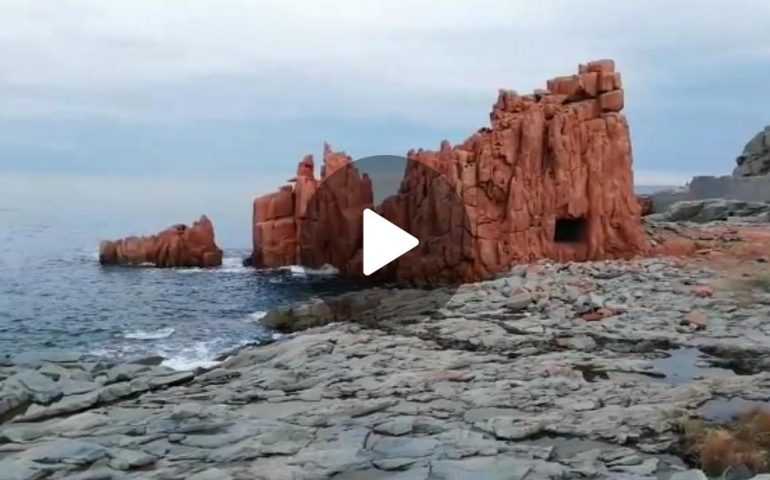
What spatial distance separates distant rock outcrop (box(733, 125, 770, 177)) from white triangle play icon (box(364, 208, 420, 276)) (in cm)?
4633

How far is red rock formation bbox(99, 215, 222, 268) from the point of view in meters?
62.7

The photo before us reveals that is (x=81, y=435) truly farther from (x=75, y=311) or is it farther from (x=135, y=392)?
(x=75, y=311)

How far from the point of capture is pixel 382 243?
44094 mm

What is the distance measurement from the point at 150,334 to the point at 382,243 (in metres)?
14.9

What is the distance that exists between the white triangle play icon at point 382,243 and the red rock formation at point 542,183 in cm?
88

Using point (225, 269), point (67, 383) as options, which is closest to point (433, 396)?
point (67, 383)

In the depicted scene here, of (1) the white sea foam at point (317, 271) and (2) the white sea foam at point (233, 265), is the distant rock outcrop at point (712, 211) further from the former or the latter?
(2) the white sea foam at point (233, 265)

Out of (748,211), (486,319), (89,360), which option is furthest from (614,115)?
(89,360)

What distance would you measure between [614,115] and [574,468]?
1296 inches

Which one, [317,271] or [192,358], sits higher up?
[317,271]

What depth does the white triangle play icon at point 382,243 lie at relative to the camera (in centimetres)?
4312

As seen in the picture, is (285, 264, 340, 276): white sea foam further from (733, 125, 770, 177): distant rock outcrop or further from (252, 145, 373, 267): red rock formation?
(733, 125, 770, 177): distant rock outcrop
